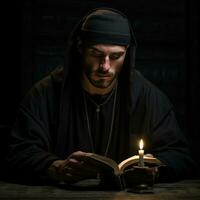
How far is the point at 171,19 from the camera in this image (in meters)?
7.89

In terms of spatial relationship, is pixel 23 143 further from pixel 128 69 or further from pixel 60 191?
pixel 128 69

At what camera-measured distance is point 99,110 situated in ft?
18.5

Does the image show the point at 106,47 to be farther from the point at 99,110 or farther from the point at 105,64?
the point at 99,110

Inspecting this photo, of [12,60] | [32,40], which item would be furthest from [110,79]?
[12,60]

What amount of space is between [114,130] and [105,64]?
69 cm

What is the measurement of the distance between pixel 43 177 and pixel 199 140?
3391 mm

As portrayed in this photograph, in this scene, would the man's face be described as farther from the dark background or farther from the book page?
the dark background

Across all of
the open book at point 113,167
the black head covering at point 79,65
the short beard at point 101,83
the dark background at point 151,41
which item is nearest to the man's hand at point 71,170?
the open book at point 113,167

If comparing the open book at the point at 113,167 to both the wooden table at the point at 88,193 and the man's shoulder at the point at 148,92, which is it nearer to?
the wooden table at the point at 88,193

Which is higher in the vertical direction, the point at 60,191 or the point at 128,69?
the point at 128,69

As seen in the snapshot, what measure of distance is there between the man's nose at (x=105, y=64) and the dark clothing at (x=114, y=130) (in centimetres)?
48

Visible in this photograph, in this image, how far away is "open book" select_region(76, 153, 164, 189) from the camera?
14.7 ft

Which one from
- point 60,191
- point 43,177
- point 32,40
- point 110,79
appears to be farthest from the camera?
point 32,40

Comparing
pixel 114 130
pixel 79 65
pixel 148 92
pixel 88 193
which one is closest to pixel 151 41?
pixel 148 92
